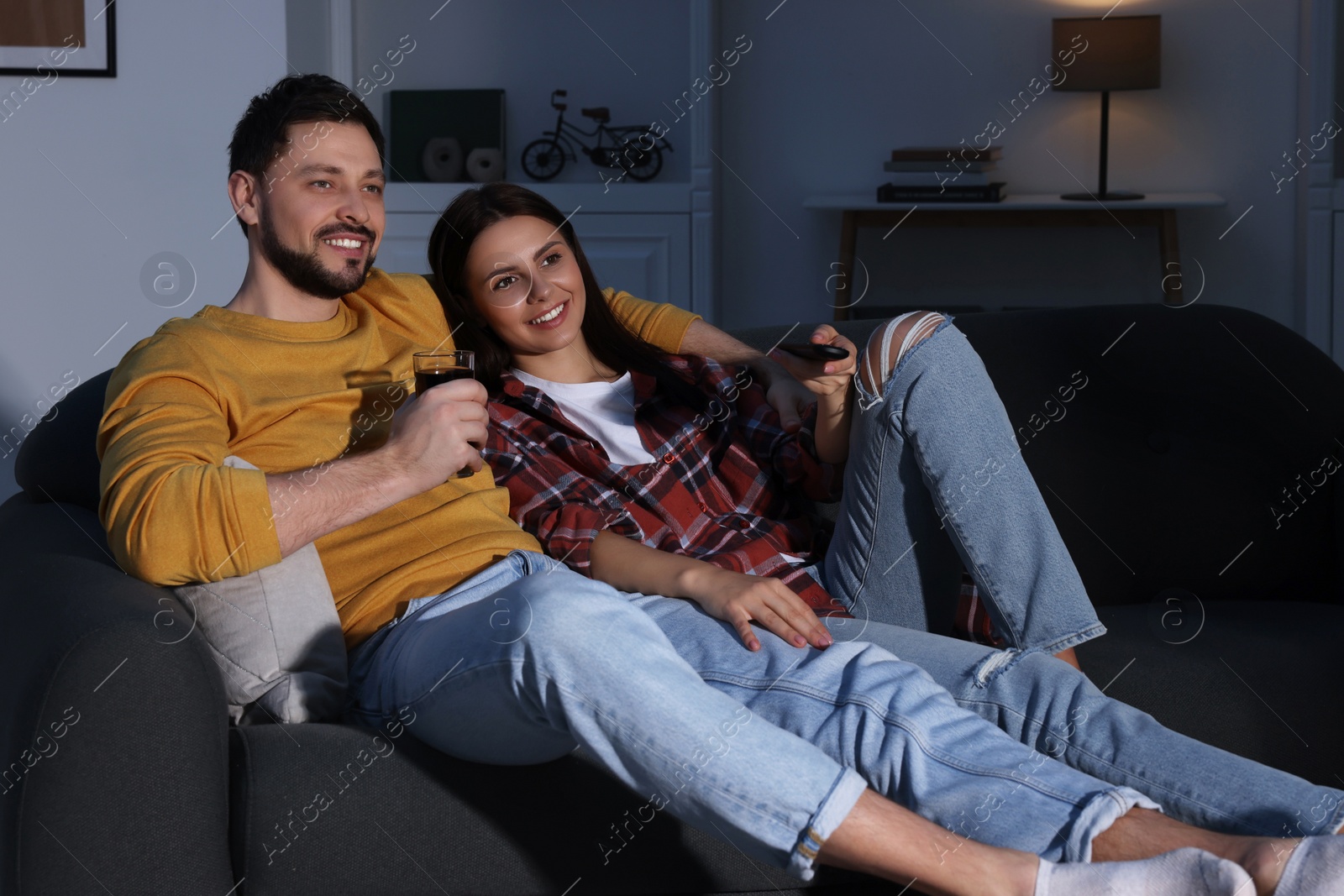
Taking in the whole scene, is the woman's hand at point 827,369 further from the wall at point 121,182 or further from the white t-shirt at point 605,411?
the wall at point 121,182

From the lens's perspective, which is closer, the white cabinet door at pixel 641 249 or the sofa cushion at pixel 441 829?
the sofa cushion at pixel 441 829

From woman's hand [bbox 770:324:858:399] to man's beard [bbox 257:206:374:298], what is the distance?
0.58m

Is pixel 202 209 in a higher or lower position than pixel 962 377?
higher

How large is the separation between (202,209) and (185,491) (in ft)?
6.61

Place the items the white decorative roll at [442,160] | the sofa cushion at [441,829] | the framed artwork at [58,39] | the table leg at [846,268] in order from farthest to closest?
the white decorative roll at [442,160]
the table leg at [846,268]
the framed artwork at [58,39]
the sofa cushion at [441,829]

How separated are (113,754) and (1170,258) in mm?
3581

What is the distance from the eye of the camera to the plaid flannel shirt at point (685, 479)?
159 centimetres

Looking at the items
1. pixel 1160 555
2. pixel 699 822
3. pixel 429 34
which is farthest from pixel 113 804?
pixel 429 34

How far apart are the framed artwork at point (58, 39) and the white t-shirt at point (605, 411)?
1825mm

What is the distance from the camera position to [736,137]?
4.49 m

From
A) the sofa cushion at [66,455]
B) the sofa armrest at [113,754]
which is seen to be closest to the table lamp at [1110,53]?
the sofa cushion at [66,455]

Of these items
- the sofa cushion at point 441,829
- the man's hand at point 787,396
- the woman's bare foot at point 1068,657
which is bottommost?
the sofa cushion at point 441,829

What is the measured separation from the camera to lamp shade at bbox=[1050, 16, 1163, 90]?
3883 mm

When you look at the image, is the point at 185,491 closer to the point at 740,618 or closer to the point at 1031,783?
the point at 740,618
